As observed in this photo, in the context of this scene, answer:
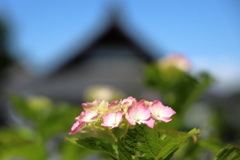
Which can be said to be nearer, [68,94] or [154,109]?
[154,109]

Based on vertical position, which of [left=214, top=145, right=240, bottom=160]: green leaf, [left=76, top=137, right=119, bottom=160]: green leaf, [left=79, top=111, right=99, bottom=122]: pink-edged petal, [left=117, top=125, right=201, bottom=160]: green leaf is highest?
[left=79, top=111, right=99, bottom=122]: pink-edged petal

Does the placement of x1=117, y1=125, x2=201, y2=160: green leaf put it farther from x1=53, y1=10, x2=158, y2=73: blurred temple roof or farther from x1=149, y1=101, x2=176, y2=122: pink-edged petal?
x1=53, y1=10, x2=158, y2=73: blurred temple roof

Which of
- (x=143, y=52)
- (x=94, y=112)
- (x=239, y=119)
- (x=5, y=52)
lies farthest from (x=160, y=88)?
(x=5, y=52)

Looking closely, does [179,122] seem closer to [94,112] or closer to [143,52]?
[94,112]

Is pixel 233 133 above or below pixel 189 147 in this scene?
above

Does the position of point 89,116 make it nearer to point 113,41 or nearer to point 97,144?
point 97,144

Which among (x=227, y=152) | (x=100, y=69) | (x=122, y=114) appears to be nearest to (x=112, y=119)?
(x=122, y=114)

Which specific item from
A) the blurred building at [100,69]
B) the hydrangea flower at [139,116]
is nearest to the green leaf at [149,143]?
the hydrangea flower at [139,116]

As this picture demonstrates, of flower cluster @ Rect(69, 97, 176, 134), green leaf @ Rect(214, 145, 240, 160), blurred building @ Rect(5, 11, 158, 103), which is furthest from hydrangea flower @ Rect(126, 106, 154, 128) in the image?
blurred building @ Rect(5, 11, 158, 103)
